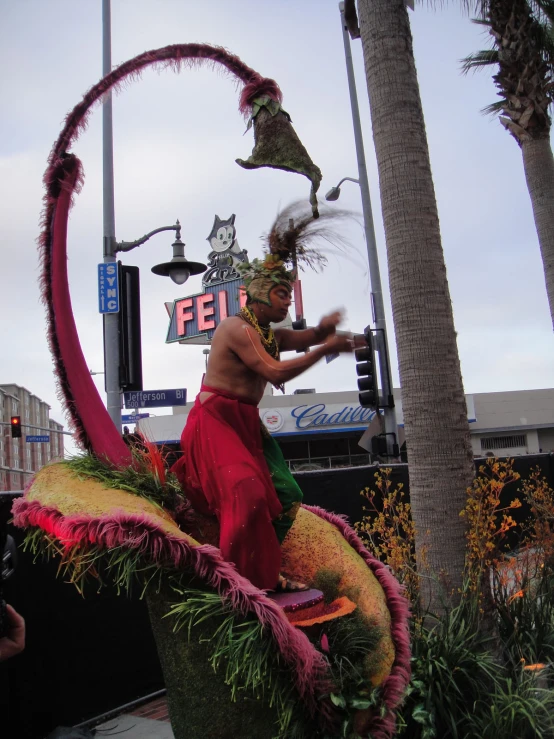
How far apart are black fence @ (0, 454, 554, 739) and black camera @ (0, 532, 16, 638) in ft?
5.40

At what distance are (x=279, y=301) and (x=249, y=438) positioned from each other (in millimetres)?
644

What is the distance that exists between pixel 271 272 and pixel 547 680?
2.52 meters

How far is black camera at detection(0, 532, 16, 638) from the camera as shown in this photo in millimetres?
2420

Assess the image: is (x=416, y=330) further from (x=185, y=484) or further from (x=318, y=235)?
(x=185, y=484)

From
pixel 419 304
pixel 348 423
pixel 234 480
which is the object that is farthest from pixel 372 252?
pixel 348 423

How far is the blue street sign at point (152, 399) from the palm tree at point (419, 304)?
18.0 feet

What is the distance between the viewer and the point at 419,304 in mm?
4094

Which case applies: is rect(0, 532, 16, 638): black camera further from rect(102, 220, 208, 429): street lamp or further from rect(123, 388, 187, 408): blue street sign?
rect(123, 388, 187, 408): blue street sign

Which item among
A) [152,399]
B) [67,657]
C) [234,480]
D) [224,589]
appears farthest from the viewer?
[152,399]

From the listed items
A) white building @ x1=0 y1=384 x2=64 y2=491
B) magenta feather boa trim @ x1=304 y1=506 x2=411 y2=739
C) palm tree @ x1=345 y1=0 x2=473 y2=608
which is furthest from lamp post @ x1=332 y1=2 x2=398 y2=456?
white building @ x1=0 y1=384 x2=64 y2=491

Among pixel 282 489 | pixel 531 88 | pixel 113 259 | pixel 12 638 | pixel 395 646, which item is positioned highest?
pixel 531 88

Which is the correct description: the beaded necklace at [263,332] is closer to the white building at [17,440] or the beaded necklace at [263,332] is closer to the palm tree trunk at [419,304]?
the palm tree trunk at [419,304]

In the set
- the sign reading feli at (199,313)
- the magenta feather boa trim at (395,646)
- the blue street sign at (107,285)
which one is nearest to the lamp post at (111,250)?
the blue street sign at (107,285)

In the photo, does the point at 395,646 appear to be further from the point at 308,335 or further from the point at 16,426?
the point at 16,426
